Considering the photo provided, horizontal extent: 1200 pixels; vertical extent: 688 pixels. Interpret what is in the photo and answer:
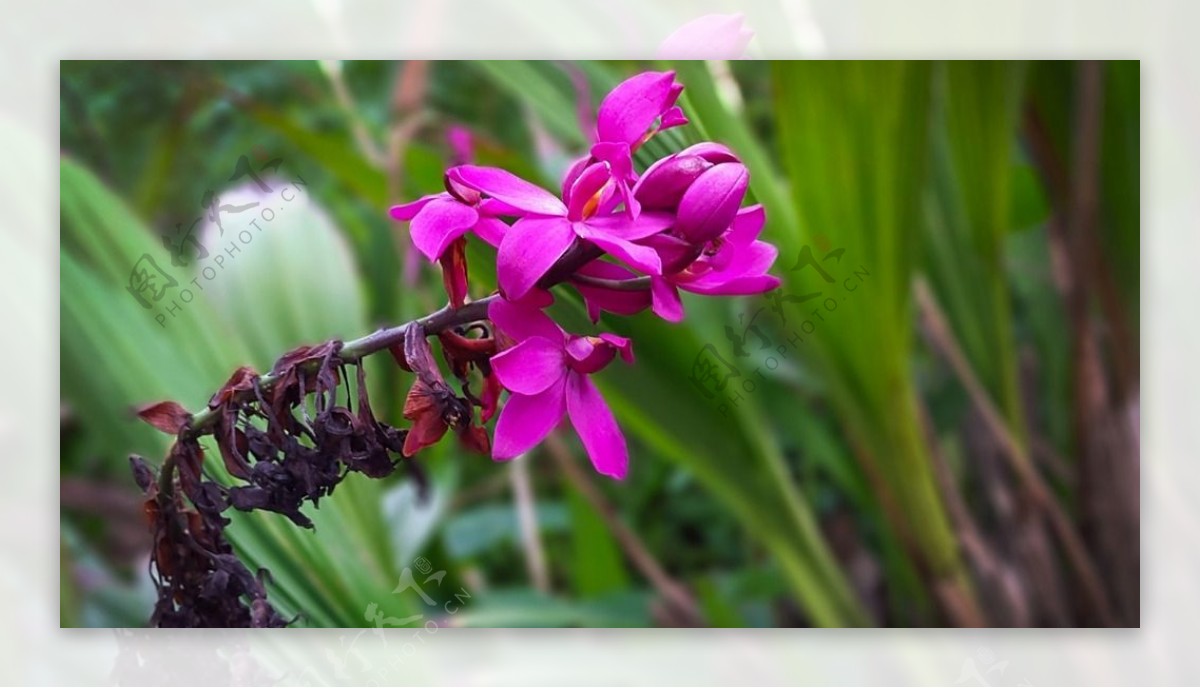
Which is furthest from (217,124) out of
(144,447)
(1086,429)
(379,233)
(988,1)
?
(1086,429)

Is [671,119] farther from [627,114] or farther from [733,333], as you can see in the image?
[733,333]

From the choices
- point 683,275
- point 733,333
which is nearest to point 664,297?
point 683,275

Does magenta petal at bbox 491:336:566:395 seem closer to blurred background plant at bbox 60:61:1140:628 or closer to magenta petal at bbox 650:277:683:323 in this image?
magenta petal at bbox 650:277:683:323

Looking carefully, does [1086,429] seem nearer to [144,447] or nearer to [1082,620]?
[1082,620]

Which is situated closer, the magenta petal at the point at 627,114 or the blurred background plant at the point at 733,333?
the magenta petal at the point at 627,114

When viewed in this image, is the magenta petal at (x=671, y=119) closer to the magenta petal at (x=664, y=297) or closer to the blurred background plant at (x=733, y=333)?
the magenta petal at (x=664, y=297)

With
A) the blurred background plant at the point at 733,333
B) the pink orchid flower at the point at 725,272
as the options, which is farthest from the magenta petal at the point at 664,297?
the blurred background plant at the point at 733,333

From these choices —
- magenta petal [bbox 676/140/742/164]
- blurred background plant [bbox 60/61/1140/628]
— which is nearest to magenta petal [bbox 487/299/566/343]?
magenta petal [bbox 676/140/742/164]
